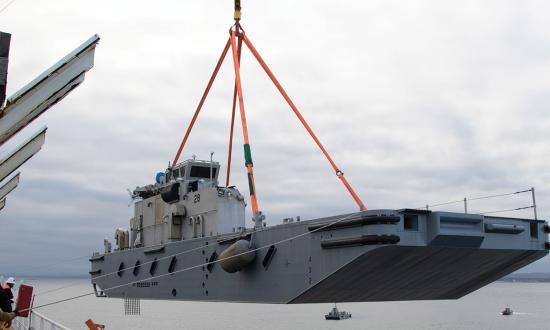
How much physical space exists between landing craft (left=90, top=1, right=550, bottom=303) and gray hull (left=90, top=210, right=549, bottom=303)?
0.02 m

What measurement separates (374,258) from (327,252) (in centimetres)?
107

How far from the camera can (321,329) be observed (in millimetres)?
77688

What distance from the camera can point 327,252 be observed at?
11633mm

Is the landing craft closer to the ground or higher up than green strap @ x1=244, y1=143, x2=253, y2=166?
closer to the ground

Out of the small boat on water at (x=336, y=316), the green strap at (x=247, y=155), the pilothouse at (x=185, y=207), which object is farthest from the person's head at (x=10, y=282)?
the small boat on water at (x=336, y=316)

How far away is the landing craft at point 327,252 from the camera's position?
11242 mm

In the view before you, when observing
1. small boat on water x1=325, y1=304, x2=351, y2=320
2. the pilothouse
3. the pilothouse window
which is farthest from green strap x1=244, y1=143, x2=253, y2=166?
small boat on water x1=325, y1=304, x2=351, y2=320

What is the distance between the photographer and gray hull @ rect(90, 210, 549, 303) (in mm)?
11102

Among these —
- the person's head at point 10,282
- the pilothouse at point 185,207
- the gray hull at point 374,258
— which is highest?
the pilothouse at point 185,207

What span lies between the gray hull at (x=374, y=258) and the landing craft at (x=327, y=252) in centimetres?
2

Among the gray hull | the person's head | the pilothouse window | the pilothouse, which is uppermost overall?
the pilothouse window

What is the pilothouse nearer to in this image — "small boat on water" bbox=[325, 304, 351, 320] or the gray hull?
the gray hull

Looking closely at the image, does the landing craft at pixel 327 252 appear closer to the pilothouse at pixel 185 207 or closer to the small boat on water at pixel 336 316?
the pilothouse at pixel 185 207

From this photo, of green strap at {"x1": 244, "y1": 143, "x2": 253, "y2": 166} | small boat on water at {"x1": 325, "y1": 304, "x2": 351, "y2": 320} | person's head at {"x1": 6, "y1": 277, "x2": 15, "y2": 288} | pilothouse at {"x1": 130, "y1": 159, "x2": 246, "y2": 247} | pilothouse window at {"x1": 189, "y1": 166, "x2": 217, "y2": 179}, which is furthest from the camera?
small boat on water at {"x1": 325, "y1": 304, "x2": 351, "y2": 320}
